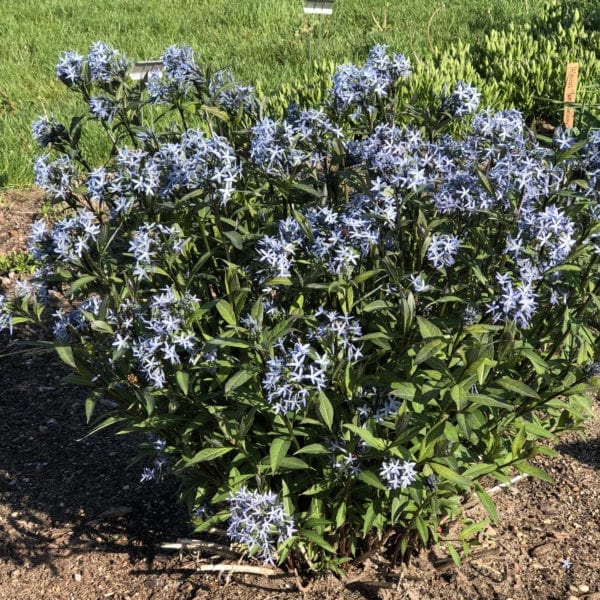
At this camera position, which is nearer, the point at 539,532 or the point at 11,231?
the point at 539,532

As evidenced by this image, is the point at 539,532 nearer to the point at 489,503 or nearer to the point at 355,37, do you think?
the point at 489,503

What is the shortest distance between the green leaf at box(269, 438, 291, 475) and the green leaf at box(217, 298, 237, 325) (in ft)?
1.16

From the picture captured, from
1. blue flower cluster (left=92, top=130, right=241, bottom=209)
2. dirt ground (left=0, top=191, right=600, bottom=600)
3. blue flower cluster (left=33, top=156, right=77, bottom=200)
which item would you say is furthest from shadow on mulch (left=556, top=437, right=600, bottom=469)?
blue flower cluster (left=33, top=156, right=77, bottom=200)

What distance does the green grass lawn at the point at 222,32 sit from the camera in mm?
6867

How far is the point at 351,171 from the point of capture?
224 centimetres

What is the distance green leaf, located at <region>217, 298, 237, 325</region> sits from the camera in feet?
6.55

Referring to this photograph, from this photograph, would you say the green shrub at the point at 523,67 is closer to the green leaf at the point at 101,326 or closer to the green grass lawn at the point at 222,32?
the green grass lawn at the point at 222,32

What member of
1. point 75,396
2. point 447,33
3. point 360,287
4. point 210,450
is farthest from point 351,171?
point 447,33

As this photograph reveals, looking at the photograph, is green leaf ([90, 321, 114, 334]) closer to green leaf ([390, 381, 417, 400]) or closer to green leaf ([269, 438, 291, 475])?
green leaf ([269, 438, 291, 475])

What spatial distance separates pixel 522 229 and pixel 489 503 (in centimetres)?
85

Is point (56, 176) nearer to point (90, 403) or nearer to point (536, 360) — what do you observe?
point (90, 403)

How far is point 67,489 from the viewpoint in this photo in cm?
328

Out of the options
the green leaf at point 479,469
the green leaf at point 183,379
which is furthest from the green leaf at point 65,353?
the green leaf at point 479,469

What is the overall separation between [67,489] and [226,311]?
166cm
